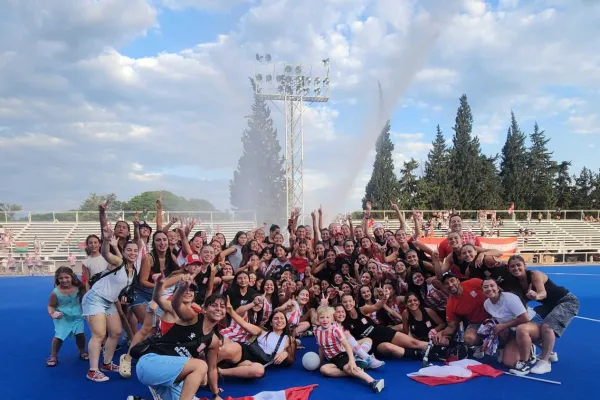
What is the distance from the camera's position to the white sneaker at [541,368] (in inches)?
221

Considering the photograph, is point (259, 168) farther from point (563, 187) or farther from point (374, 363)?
point (374, 363)

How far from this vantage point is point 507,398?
484 centimetres

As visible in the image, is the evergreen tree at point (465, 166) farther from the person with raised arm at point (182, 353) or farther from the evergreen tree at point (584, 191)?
the person with raised arm at point (182, 353)

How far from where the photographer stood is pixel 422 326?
6488mm

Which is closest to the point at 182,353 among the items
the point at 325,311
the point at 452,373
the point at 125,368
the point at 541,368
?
the point at 125,368

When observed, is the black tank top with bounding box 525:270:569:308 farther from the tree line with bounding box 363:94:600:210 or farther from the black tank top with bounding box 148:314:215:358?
the tree line with bounding box 363:94:600:210

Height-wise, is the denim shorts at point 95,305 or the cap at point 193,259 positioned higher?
the cap at point 193,259

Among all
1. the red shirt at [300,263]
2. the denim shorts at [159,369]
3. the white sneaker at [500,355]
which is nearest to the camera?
the denim shorts at [159,369]

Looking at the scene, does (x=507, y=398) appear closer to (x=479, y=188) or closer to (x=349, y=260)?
(x=349, y=260)

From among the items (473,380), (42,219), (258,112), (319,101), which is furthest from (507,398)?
(258,112)

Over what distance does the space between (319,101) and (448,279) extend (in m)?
24.6

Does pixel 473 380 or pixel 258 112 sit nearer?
pixel 473 380

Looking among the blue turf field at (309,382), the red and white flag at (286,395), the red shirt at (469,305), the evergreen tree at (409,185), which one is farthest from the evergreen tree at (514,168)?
the red and white flag at (286,395)

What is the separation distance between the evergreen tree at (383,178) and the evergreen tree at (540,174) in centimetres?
1351
